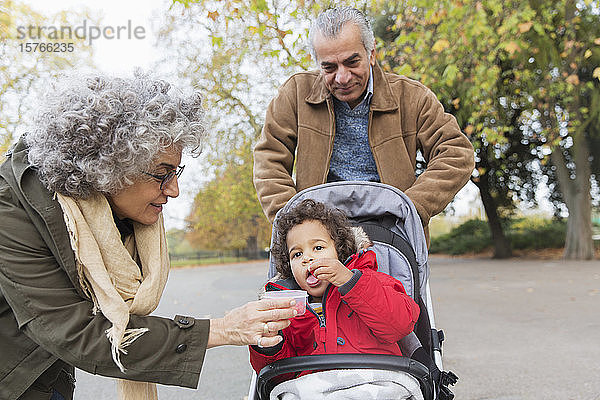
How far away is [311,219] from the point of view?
270 centimetres

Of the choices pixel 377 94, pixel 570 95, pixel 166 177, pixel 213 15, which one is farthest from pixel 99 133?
pixel 570 95

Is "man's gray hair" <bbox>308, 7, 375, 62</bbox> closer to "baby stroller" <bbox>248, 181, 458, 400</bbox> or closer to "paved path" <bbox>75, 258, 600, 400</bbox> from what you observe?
"baby stroller" <bbox>248, 181, 458, 400</bbox>

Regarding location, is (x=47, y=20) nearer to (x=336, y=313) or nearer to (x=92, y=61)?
(x=92, y=61)

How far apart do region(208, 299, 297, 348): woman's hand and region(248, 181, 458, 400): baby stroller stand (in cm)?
21

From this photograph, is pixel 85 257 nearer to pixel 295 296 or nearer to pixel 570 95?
pixel 295 296

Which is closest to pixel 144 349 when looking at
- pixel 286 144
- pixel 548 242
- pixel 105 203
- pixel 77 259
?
pixel 77 259

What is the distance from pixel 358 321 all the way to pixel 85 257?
1.12 m

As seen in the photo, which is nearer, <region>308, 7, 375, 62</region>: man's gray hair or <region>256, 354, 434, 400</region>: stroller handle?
<region>256, 354, 434, 400</region>: stroller handle

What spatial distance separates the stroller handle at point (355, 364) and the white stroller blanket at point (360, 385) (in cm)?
4

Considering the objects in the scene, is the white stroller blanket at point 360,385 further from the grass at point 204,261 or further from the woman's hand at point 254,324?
the grass at point 204,261

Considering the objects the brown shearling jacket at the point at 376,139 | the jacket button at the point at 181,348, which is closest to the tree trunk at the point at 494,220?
the brown shearling jacket at the point at 376,139

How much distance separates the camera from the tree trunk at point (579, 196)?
54.0 feet

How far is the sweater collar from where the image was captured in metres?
3.38

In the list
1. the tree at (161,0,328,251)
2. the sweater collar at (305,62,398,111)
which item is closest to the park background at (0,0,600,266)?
the tree at (161,0,328,251)
